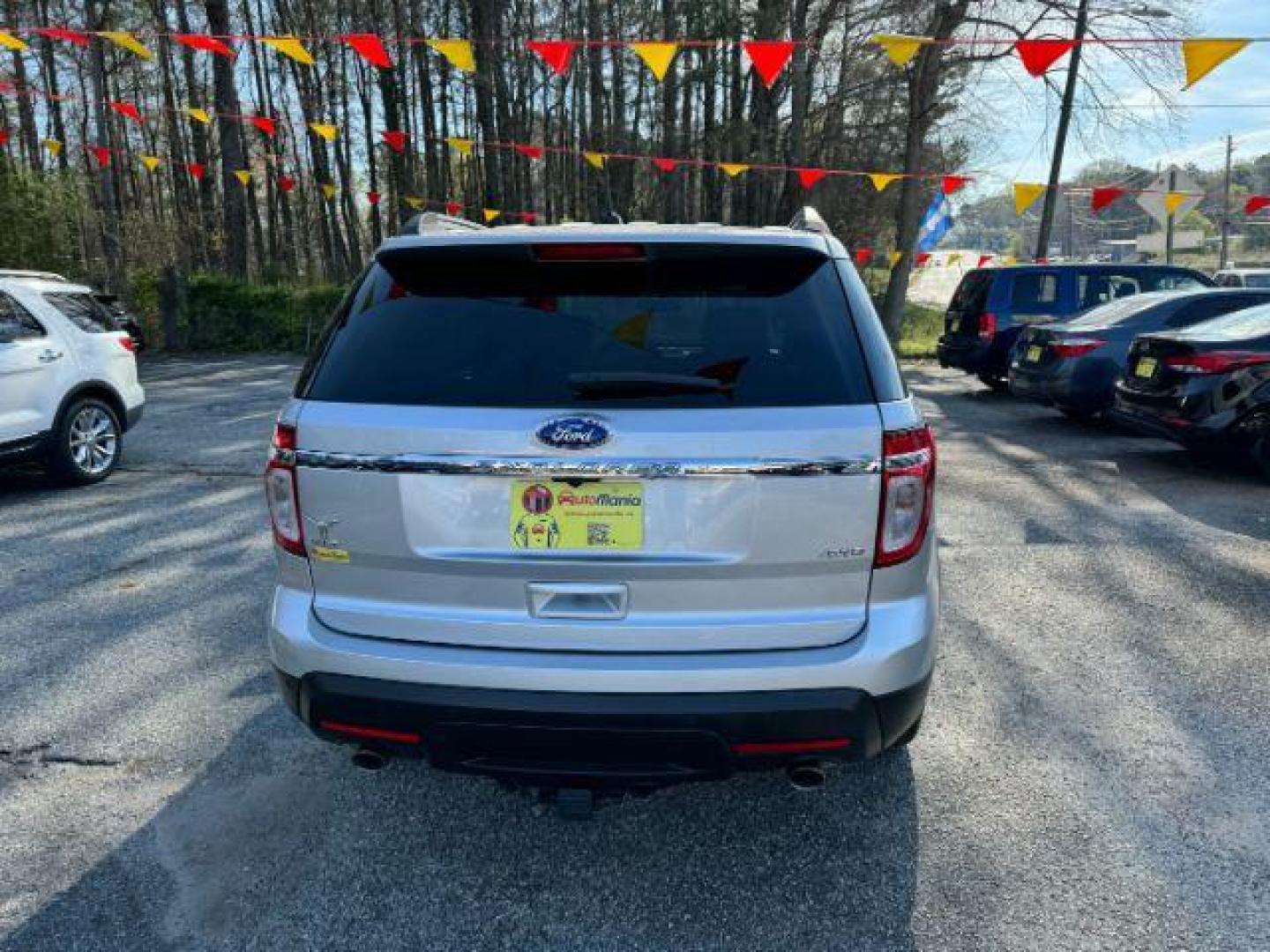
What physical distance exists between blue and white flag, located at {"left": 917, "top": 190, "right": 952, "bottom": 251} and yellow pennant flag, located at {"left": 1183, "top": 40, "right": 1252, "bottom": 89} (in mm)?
11896

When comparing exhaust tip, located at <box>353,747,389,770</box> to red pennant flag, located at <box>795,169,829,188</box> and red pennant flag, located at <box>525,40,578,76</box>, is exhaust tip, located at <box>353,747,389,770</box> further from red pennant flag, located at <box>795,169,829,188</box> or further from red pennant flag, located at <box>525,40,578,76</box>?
red pennant flag, located at <box>795,169,829,188</box>

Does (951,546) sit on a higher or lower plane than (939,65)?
lower

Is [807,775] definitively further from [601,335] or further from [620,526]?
[601,335]

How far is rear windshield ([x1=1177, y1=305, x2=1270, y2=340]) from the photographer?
722cm

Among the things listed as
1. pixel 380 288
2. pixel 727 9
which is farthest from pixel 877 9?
pixel 380 288

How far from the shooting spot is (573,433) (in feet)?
7.06

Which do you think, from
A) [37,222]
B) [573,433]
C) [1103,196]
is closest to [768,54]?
[1103,196]

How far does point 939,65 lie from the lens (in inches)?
745

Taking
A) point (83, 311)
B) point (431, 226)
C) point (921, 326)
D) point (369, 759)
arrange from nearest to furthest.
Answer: point (369, 759), point (431, 226), point (83, 311), point (921, 326)

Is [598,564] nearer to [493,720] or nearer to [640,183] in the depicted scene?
[493,720]

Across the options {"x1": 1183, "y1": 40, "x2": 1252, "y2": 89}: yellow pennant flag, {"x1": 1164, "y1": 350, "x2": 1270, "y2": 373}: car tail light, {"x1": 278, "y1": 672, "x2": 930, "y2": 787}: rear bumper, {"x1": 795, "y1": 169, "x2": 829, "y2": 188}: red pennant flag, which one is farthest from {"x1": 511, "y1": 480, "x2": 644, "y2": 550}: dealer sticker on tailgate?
{"x1": 795, "y1": 169, "x2": 829, "y2": 188}: red pennant flag

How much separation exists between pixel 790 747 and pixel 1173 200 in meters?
17.2

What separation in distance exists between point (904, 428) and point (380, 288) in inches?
57.9

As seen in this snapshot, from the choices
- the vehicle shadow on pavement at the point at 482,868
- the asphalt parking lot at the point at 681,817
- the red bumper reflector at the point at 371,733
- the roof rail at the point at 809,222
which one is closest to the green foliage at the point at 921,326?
the asphalt parking lot at the point at 681,817
